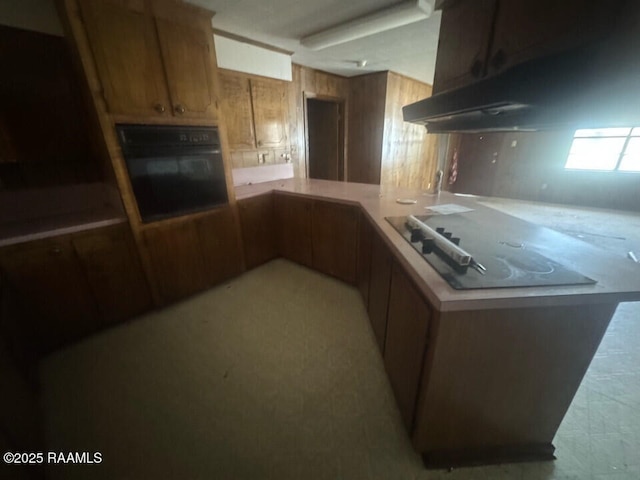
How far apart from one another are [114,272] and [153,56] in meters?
1.61

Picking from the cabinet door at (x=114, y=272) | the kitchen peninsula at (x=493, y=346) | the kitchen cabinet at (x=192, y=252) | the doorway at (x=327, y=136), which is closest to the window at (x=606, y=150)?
the doorway at (x=327, y=136)

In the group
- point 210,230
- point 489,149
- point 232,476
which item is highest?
point 489,149

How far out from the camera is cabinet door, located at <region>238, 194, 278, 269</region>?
258cm

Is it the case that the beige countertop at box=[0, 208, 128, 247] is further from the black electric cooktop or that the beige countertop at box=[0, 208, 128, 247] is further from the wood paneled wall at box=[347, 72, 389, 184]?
the wood paneled wall at box=[347, 72, 389, 184]

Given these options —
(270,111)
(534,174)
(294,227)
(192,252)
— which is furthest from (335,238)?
(534,174)

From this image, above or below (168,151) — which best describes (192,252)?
below

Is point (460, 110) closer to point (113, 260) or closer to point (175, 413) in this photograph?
point (175, 413)

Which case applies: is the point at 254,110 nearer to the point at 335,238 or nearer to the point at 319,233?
the point at 319,233

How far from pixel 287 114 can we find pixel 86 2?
2.06 meters

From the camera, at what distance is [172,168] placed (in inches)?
76.5

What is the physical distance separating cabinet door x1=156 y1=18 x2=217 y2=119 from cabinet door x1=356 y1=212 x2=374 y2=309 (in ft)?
5.27

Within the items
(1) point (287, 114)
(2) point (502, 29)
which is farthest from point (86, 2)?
→ (2) point (502, 29)

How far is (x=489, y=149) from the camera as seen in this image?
6109 millimetres

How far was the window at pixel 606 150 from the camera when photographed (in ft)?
15.6
